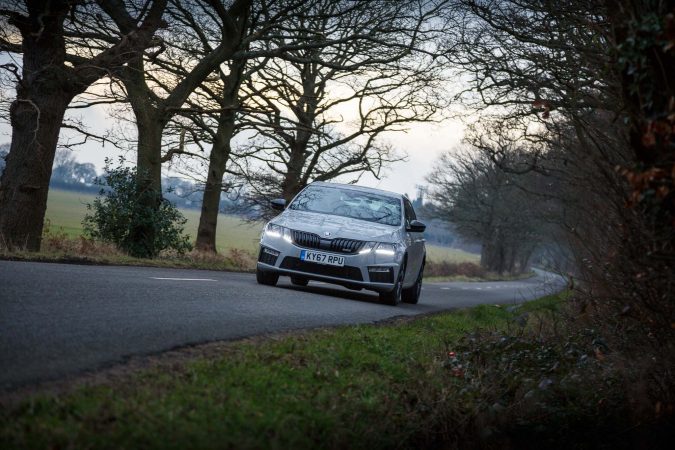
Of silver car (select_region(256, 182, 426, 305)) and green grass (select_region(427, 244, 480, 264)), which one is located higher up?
green grass (select_region(427, 244, 480, 264))

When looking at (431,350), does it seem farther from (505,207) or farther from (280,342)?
(505,207)

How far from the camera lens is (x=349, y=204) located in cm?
1421

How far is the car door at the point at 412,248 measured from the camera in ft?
46.9

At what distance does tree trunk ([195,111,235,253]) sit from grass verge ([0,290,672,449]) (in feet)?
61.4

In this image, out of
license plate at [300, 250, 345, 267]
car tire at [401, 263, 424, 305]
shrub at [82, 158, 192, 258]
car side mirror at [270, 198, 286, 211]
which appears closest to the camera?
license plate at [300, 250, 345, 267]

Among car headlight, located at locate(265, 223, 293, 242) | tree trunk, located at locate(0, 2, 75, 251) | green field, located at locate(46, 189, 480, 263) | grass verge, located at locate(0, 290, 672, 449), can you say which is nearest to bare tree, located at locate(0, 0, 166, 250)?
tree trunk, located at locate(0, 2, 75, 251)

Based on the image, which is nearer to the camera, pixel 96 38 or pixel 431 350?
pixel 431 350

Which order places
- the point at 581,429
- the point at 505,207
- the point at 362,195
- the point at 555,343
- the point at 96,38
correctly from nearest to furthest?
the point at 581,429 < the point at 555,343 < the point at 362,195 < the point at 96,38 < the point at 505,207

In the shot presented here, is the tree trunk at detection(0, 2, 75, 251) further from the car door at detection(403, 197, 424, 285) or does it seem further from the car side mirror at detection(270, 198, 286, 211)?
the car door at detection(403, 197, 424, 285)

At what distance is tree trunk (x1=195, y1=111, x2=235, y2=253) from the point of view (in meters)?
27.6

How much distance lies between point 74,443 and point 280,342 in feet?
12.0

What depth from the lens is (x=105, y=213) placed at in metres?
19.3

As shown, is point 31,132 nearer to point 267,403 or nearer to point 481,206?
point 267,403

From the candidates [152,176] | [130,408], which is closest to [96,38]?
[152,176]
